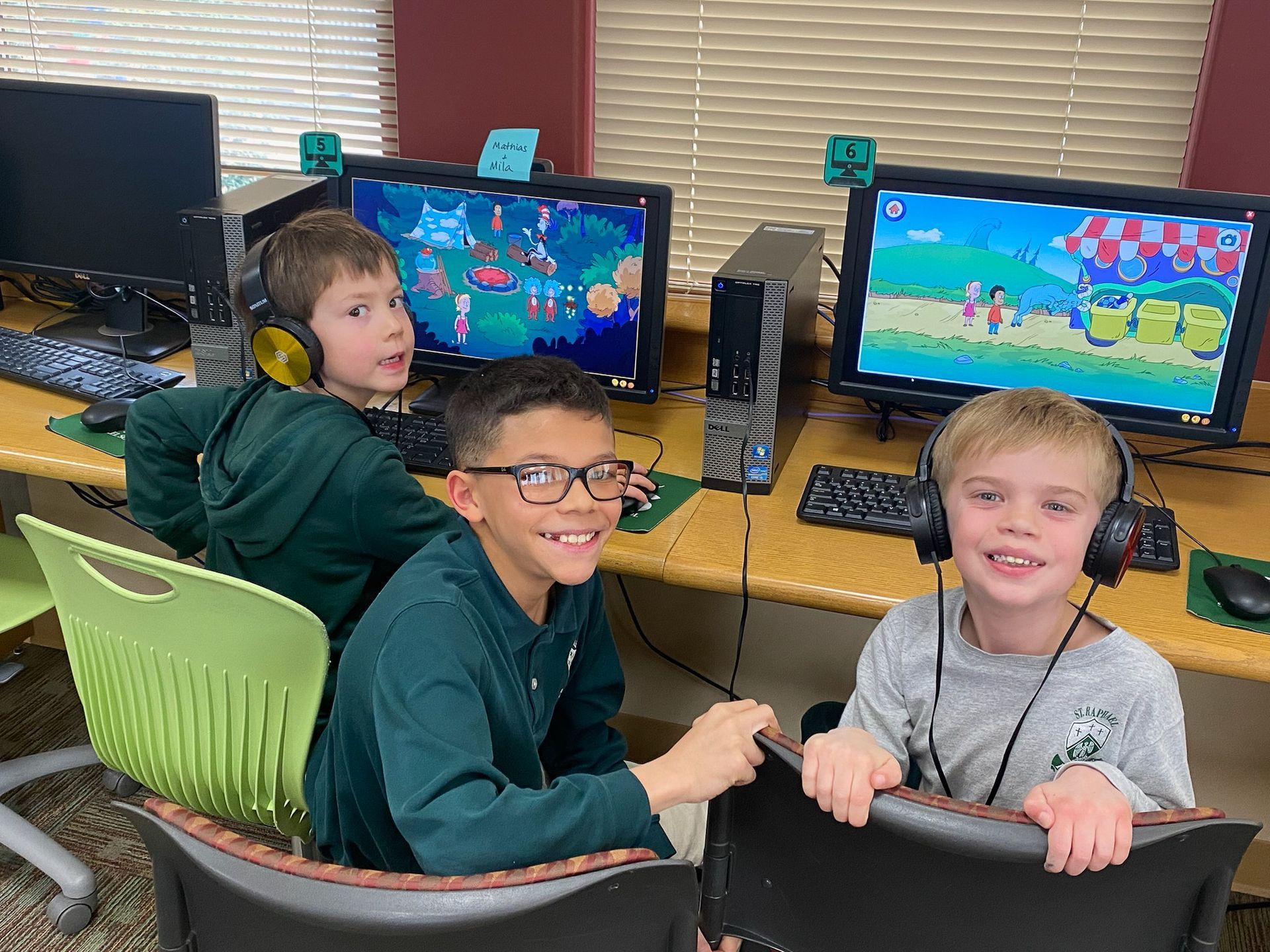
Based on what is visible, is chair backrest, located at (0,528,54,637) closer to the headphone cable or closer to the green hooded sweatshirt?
the green hooded sweatshirt

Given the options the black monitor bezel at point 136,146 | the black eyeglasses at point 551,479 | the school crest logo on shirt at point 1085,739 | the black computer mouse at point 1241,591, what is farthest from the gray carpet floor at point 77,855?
the black eyeglasses at point 551,479

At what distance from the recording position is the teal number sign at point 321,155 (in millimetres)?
1994

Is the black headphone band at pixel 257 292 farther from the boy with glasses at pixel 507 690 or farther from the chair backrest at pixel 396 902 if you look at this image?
the chair backrest at pixel 396 902

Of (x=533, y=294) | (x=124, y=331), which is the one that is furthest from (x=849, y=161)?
(x=124, y=331)

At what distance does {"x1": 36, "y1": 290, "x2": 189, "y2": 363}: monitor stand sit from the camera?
2301 mm

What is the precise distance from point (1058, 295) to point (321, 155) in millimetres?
1253

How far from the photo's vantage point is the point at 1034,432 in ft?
3.90

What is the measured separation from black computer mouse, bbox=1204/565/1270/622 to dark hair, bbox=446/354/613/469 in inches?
32.6

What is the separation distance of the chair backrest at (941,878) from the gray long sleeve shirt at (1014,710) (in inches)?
10.1

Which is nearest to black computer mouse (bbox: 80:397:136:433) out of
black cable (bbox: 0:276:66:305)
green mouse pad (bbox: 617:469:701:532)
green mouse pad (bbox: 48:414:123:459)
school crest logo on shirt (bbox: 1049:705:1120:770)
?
green mouse pad (bbox: 48:414:123:459)

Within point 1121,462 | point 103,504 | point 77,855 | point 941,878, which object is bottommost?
point 77,855

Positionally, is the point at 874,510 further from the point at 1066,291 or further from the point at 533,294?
the point at 533,294

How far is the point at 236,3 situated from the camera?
256 cm

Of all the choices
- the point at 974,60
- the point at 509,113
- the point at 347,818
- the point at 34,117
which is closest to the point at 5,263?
the point at 34,117
